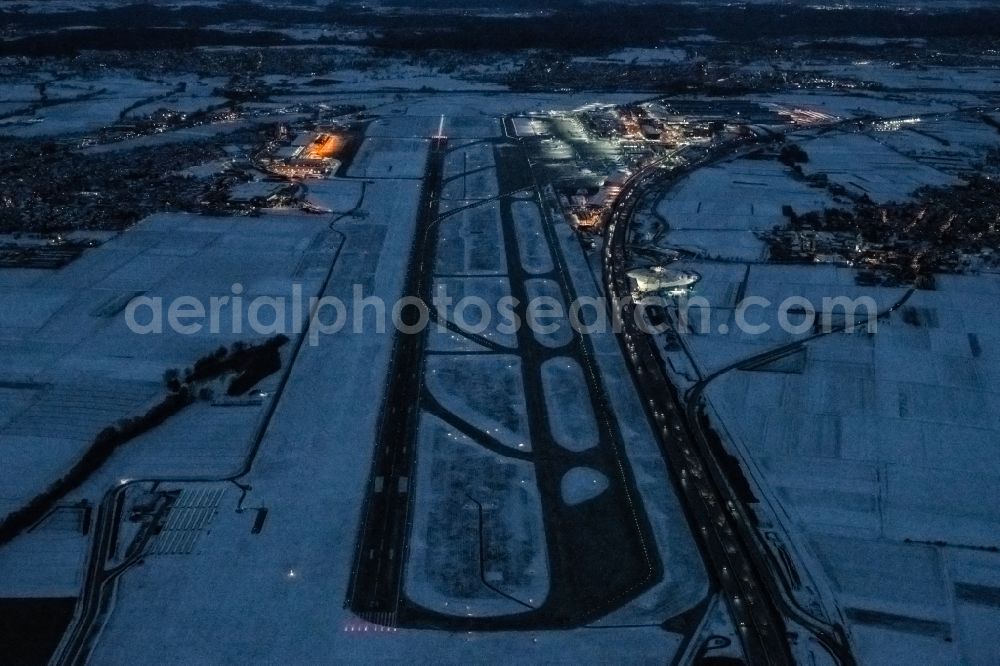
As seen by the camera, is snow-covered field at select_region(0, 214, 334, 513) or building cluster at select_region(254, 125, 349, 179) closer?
snow-covered field at select_region(0, 214, 334, 513)

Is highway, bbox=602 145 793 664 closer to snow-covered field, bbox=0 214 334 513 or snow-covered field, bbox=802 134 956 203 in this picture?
snow-covered field, bbox=0 214 334 513

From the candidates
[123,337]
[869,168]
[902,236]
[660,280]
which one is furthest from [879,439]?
[869,168]

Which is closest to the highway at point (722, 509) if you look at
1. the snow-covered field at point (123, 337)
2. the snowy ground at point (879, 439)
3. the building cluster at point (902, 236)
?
the snowy ground at point (879, 439)

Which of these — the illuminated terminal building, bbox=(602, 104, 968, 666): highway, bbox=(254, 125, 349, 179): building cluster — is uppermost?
bbox=(254, 125, 349, 179): building cluster

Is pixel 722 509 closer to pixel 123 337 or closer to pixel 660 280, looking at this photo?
pixel 660 280

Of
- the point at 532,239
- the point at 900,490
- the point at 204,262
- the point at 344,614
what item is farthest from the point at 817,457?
the point at 204,262

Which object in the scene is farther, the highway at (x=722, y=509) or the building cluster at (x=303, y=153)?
the building cluster at (x=303, y=153)

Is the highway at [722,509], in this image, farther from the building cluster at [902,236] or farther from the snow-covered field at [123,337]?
the snow-covered field at [123,337]

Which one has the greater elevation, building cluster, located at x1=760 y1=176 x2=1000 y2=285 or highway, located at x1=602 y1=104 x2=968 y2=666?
building cluster, located at x1=760 y1=176 x2=1000 y2=285

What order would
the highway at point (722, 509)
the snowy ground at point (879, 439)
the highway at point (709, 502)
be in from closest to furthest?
1. the highway at point (722, 509)
2. the highway at point (709, 502)
3. the snowy ground at point (879, 439)

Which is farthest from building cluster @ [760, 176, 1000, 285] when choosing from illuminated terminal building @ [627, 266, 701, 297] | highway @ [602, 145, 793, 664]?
highway @ [602, 145, 793, 664]

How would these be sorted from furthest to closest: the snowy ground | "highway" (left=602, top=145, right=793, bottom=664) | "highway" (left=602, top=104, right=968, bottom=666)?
the snowy ground < "highway" (left=602, top=145, right=793, bottom=664) < "highway" (left=602, top=104, right=968, bottom=666)
